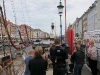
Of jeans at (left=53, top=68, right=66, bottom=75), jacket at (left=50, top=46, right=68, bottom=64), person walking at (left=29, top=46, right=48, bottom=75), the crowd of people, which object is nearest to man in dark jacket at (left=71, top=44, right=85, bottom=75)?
the crowd of people

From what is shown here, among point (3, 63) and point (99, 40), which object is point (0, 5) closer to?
point (3, 63)

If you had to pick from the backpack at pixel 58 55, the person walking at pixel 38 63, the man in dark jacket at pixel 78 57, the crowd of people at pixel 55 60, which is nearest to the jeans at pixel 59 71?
the crowd of people at pixel 55 60

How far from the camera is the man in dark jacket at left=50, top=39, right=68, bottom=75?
6.63 metres

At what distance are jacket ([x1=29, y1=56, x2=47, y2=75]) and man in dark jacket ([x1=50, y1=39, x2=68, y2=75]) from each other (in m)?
1.63

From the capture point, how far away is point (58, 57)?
6785 millimetres

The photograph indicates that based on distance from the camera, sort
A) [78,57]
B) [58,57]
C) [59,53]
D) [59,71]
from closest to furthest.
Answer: [59,53] < [58,57] < [59,71] < [78,57]

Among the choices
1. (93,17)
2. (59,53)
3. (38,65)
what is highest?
(93,17)

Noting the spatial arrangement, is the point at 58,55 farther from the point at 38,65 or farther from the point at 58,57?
the point at 38,65

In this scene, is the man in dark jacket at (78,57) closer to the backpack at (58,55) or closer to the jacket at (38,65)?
the backpack at (58,55)

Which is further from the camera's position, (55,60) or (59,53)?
(55,60)

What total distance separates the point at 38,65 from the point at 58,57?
72.3 inches

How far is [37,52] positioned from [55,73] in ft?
7.82

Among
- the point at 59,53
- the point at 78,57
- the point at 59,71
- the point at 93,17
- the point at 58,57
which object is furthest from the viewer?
the point at 93,17

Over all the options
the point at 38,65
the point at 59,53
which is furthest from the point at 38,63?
the point at 59,53
